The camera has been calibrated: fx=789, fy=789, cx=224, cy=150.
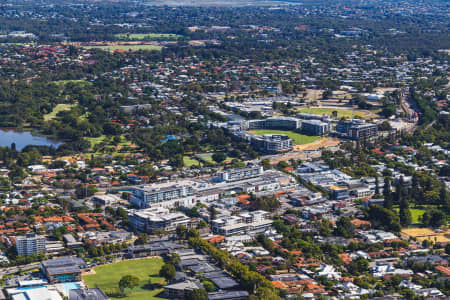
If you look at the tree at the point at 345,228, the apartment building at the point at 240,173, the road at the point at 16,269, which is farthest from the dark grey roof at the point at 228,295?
the apartment building at the point at 240,173

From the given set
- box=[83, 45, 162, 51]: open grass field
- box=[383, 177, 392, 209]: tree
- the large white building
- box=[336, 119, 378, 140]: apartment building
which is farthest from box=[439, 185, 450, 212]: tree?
box=[83, 45, 162, 51]: open grass field

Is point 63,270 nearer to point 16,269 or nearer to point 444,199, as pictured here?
point 16,269

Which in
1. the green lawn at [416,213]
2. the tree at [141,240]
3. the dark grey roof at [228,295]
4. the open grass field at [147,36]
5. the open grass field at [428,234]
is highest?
the open grass field at [147,36]

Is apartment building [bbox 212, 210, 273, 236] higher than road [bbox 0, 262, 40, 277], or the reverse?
apartment building [bbox 212, 210, 273, 236]

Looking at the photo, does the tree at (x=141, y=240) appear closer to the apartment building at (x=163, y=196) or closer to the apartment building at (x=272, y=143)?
the apartment building at (x=163, y=196)

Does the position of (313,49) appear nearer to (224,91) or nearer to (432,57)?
(432,57)

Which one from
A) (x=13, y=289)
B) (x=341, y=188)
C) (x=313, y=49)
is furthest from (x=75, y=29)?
(x=13, y=289)

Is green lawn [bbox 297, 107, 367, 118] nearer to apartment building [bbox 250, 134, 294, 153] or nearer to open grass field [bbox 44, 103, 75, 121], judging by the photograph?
apartment building [bbox 250, 134, 294, 153]
